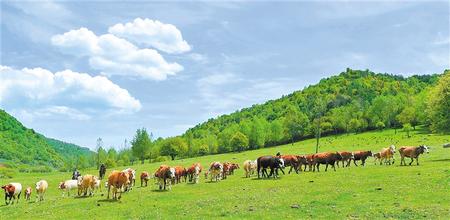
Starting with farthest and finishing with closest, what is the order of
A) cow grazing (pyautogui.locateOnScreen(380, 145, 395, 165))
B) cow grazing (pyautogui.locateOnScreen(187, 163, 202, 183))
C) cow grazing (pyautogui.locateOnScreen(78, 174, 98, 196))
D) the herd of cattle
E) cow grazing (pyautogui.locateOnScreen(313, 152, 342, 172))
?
cow grazing (pyautogui.locateOnScreen(380, 145, 395, 165))
cow grazing (pyautogui.locateOnScreen(313, 152, 342, 172))
cow grazing (pyautogui.locateOnScreen(187, 163, 202, 183))
the herd of cattle
cow grazing (pyautogui.locateOnScreen(78, 174, 98, 196))

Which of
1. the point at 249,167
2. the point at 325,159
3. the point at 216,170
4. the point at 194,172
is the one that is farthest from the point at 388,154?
the point at 194,172

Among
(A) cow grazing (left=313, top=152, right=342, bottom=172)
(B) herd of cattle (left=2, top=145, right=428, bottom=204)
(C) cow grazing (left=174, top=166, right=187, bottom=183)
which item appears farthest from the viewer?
(A) cow grazing (left=313, top=152, right=342, bottom=172)

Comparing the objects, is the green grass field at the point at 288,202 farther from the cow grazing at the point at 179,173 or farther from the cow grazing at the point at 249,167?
the cow grazing at the point at 249,167

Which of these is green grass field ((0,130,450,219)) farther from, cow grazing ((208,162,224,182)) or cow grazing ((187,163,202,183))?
cow grazing ((208,162,224,182))

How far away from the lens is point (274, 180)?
4050cm

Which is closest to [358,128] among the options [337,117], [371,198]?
[337,117]

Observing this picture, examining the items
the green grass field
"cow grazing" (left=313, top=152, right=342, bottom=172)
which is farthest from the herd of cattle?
the green grass field

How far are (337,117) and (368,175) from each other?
136567 millimetres

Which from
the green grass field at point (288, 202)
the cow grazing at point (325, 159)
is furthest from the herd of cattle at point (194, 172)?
the green grass field at point (288, 202)

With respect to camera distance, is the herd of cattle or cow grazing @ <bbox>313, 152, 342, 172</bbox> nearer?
the herd of cattle

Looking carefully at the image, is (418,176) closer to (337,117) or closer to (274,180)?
(274,180)

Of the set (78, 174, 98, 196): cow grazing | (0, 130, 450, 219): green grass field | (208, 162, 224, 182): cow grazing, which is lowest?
(0, 130, 450, 219): green grass field

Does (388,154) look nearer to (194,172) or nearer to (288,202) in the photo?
(194,172)

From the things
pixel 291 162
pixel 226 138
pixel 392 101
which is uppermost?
pixel 392 101
